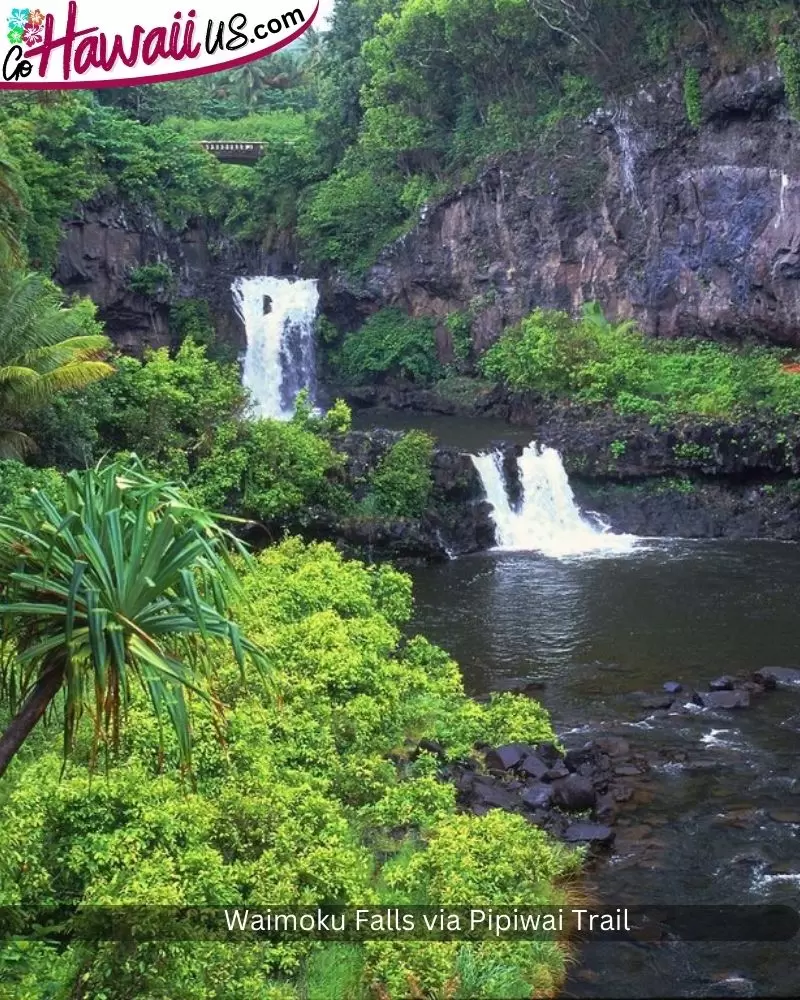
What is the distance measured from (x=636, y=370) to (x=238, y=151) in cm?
2177

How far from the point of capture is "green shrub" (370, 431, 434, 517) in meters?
26.1

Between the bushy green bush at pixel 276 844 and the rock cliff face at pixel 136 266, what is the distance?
25896mm

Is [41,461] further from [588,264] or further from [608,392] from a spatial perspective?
[588,264]

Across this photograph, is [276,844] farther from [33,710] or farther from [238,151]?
[238,151]

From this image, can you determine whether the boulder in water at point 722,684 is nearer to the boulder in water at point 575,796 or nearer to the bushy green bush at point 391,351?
the boulder in water at point 575,796

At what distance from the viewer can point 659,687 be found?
60.2 ft

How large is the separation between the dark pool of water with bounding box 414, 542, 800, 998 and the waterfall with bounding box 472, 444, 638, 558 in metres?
1.10

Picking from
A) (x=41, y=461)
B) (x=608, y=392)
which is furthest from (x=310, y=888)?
(x=608, y=392)

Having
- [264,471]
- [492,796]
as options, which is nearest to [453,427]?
[264,471]

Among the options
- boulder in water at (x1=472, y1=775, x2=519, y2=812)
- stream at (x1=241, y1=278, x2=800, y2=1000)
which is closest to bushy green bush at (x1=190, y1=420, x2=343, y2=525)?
stream at (x1=241, y1=278, x2=800, y2=1000)

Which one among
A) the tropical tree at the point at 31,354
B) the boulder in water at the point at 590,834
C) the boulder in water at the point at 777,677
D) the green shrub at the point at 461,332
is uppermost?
the green shrub at the point at 461,332

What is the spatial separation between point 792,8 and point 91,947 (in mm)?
32071

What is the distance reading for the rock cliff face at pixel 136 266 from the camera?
1467 inches

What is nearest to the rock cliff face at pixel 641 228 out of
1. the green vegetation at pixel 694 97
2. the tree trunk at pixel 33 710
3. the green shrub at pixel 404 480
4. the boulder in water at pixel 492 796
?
the green vegetation at pixel 694 97
